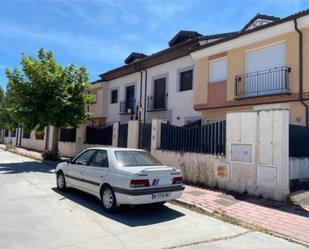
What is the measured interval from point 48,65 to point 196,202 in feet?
41.9

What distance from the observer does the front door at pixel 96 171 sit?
7.34 meters

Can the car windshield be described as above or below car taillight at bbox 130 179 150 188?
above

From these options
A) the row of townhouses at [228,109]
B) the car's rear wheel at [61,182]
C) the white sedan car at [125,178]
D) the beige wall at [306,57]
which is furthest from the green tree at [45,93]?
the beige wall at [306,57]

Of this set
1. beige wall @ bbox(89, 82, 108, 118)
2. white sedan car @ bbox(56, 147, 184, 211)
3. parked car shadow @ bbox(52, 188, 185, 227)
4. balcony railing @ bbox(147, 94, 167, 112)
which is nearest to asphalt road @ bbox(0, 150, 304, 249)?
parked car shadow @ bbox(52, 188, 185, 227)

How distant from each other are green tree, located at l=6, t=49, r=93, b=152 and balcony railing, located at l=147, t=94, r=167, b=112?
4470 mm

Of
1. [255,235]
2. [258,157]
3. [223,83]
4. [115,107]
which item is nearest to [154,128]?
[223,83]

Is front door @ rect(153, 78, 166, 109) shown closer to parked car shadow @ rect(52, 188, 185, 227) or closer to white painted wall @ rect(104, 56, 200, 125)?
white painted wall @ rect(104, 56, 200, 125)

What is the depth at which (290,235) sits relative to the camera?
5715 mm

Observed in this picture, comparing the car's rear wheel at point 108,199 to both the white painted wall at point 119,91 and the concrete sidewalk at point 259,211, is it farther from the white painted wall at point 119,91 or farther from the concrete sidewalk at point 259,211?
the white painted wall at point 119,91

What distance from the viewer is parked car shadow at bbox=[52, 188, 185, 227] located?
632cm

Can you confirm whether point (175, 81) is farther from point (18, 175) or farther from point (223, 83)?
point (18, 175)

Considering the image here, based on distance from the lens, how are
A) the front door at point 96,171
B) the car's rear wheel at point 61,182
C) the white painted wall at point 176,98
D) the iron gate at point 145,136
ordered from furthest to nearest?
1. the white painted wall at point 176,98
2. the iron gate at point 145,136
3. the car's rear wheel at point 61,182
4. the front door at point 96,171

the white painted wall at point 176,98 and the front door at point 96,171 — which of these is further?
the white painted wall at point 176,98

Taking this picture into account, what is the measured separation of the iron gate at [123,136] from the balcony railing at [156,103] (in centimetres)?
377
